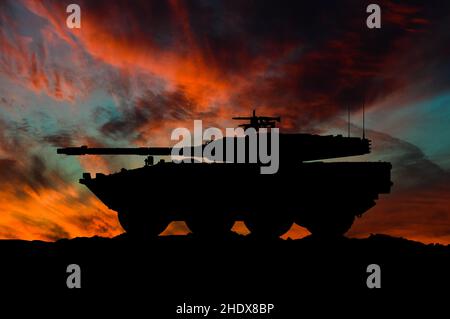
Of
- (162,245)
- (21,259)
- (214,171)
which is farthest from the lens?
(214,171)

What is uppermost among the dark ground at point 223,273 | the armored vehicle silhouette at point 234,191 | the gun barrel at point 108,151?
the gun barrel at point 108,151

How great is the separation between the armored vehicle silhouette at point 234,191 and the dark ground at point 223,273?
0.81m

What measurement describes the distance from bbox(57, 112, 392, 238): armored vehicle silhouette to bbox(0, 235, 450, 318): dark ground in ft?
2.65

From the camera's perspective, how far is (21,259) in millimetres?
11727

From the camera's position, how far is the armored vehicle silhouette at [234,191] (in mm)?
13797

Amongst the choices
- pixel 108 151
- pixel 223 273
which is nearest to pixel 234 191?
pixel 223 273

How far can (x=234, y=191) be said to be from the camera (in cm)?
1384

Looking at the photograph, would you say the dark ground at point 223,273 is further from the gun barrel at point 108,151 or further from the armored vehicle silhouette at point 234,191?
the gun barrel at point 108,151

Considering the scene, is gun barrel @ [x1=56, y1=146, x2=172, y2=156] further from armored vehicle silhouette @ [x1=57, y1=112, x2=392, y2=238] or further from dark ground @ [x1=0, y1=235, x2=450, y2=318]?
dark ground @ [x1=0, y1=235, x2=450, y2=318]

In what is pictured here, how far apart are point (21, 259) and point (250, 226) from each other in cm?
557

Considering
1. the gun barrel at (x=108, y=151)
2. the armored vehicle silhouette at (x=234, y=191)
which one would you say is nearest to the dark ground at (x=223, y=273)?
the armored vehicle silhouette at (x=234, y=191)

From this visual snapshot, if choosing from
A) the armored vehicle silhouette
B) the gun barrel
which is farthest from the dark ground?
the gun barrel
